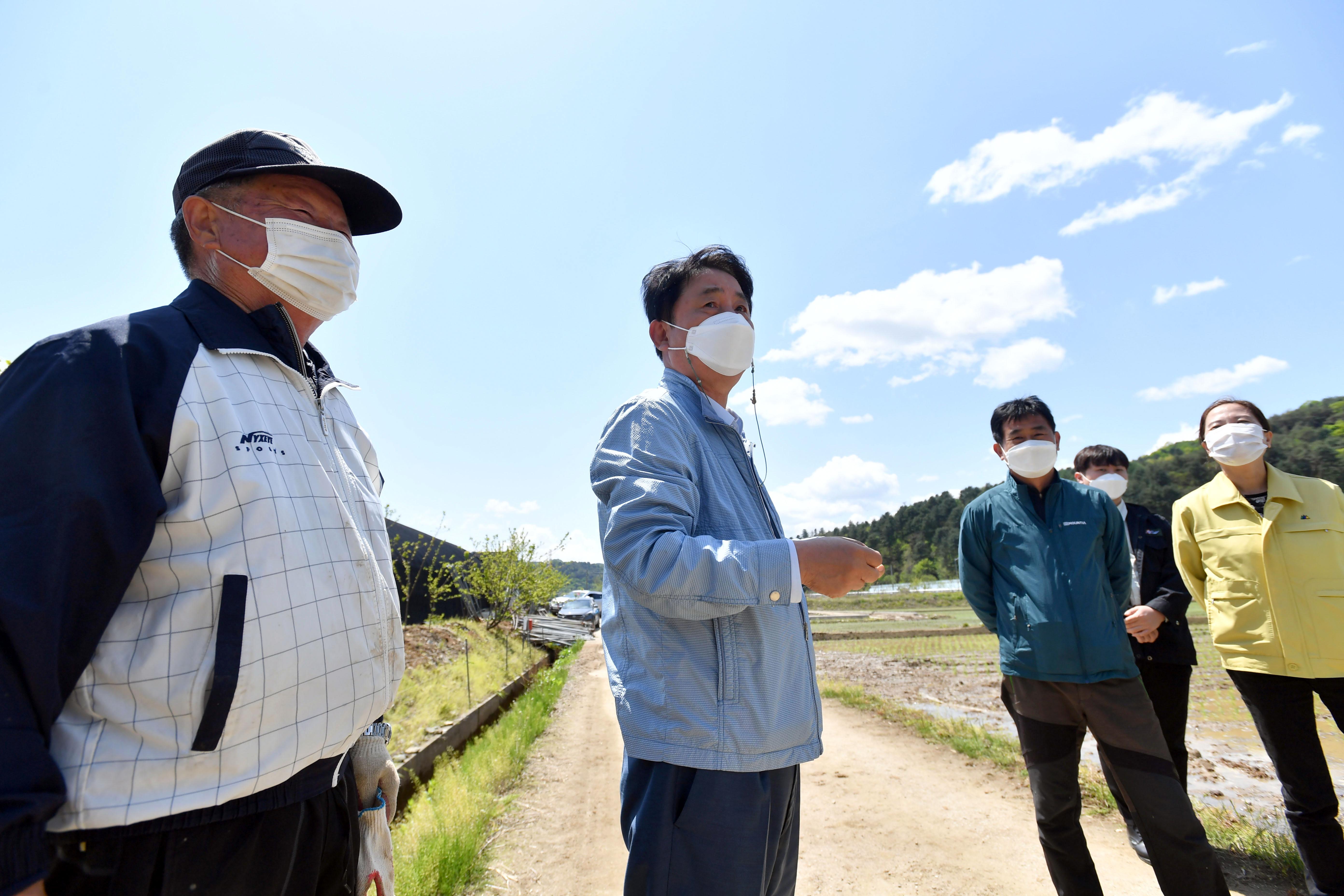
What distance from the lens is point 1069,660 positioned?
9.89 ft

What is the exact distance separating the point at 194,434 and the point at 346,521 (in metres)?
0.38

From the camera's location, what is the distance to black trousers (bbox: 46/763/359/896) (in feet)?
3.62

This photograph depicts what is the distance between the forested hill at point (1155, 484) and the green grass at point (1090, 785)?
1.97 meters

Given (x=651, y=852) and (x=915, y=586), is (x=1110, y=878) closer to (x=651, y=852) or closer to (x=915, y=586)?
(x=651, y=852)

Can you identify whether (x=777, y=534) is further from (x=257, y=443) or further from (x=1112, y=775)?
(x=1112, y=775)

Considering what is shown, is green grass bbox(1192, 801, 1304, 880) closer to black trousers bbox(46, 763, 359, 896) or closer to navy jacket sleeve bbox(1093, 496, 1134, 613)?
navy jacket sleeve bbox(1093, 496, 1134, 613)

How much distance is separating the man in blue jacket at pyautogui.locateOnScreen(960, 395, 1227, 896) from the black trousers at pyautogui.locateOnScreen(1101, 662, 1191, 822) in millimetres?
832

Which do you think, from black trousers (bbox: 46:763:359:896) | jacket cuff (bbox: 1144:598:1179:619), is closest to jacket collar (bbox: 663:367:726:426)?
black trousers (bbox: 46:763:359:896)

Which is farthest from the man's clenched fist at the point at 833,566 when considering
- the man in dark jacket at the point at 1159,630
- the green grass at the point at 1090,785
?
the man in dark jacket at the point at 1159,630

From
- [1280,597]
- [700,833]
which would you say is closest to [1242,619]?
[1280,597]

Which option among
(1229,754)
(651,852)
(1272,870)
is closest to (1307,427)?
(1229,754)

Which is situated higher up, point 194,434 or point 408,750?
point 194,434

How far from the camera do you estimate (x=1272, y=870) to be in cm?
352

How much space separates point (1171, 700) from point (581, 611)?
37181mm
